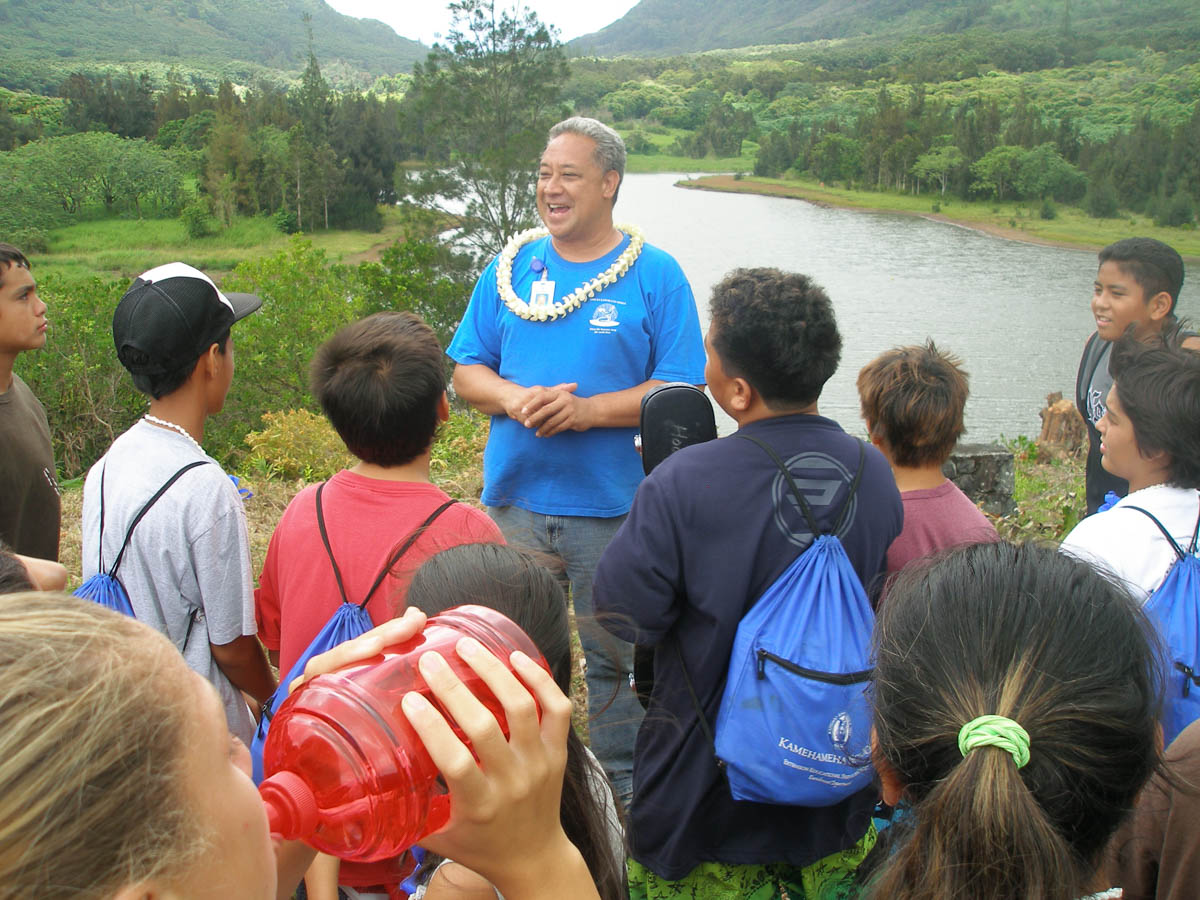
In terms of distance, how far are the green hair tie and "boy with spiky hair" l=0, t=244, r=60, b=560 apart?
300 centimetres

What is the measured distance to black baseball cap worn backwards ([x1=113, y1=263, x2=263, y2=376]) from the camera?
7.03 ft

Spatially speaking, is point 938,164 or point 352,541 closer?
point 352,541

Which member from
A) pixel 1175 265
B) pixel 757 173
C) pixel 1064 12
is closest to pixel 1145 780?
pixel 1175 265

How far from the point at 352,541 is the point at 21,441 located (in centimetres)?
166

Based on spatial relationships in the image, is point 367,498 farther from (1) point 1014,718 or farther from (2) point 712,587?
(1) point 1014,718

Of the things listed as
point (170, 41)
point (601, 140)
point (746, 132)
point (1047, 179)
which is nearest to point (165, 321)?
point (601, 140)

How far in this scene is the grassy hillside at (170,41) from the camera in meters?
109

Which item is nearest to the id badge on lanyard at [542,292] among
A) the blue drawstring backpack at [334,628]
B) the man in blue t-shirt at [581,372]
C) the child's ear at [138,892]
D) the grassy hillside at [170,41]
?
the man in blue t-shirt at [581,372]

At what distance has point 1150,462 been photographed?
2260 mm

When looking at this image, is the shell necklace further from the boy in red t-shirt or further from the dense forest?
the dense forest

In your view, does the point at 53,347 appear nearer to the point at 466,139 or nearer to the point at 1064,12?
the point at 466,139

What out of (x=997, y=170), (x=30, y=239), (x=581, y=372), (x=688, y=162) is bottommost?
(x=30, y=239)

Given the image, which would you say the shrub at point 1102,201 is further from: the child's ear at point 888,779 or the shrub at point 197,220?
the shrub at point 197,220

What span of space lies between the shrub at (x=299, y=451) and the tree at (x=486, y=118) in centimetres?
2643
